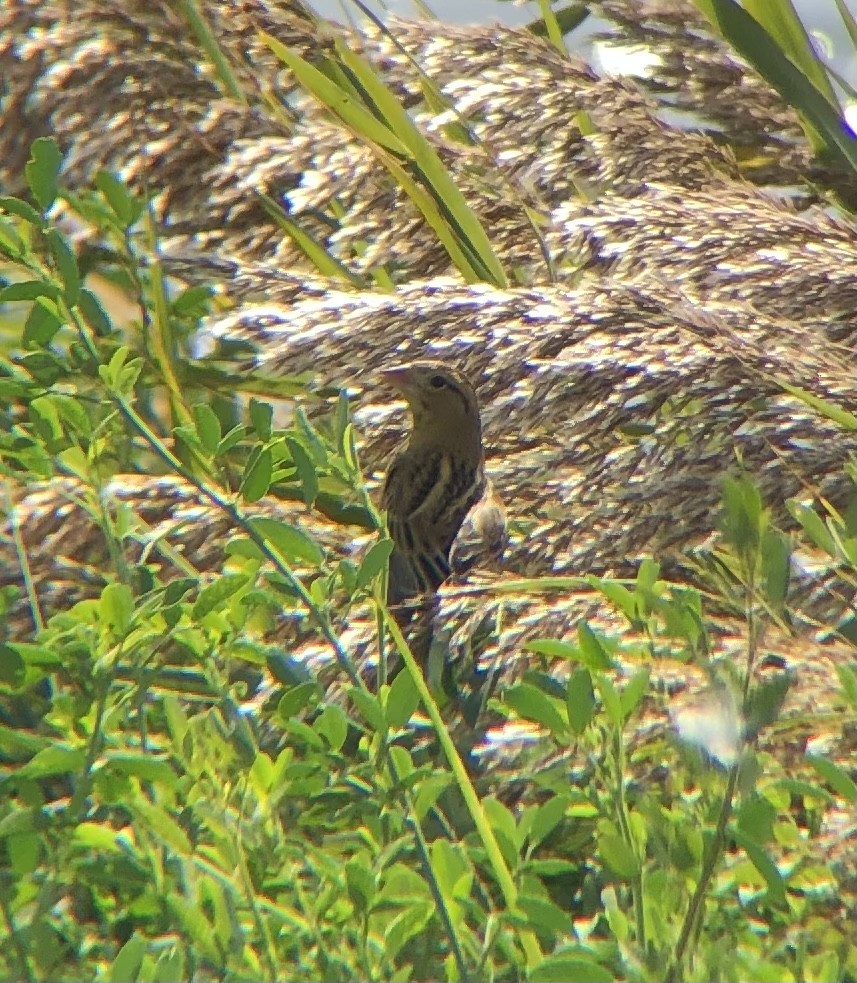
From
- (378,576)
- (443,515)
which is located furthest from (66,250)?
(443,515)

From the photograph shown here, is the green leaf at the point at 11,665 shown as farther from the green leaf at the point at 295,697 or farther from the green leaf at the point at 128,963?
the green leaf at the point at 128,963

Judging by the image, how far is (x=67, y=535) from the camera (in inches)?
69.8

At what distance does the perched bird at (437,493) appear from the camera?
7.85 ft

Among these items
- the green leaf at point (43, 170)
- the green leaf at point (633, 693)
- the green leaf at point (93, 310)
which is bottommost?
the green leaf at point (633, 693)

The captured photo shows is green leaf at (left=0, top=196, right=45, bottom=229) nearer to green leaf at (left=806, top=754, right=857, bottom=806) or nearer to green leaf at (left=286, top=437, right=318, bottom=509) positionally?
green leaf at (left=286, top=437, right=318, bottom=509)

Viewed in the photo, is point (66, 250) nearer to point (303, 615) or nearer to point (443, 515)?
point (303, 615)

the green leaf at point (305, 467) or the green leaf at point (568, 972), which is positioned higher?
the green leaf at point (305, 467)

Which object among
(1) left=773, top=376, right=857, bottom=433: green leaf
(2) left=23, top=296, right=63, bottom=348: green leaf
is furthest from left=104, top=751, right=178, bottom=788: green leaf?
(1) left=773, top=376, right=857, bottom=433: green leaf

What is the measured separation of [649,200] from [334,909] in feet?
3.89

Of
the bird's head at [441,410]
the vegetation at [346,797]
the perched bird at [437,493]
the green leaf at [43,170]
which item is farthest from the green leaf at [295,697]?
the bird's head at [441,410]

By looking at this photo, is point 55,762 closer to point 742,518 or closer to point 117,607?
point 117,607

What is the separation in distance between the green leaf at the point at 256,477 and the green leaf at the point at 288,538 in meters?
0.03

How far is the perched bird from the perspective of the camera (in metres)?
2.39

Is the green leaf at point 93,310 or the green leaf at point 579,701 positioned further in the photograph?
the green leaf at point 93,310
